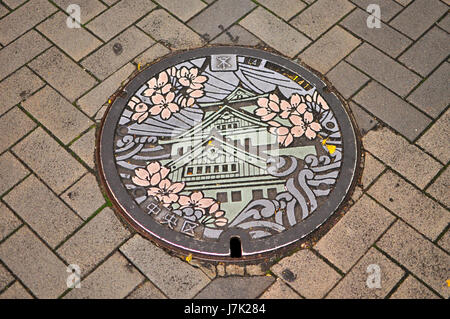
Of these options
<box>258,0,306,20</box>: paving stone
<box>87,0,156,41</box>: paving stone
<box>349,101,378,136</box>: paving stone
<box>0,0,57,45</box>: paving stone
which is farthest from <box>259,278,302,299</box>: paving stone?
<box>0,0,57,45</box>: paving stone

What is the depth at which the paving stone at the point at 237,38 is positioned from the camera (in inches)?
124

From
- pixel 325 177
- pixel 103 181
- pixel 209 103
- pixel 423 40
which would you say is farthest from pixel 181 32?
pixel 423 40

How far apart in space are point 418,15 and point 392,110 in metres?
0.93

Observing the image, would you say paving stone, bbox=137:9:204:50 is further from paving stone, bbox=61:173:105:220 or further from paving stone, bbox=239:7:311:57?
paving stone, bbox=61:173:105:220

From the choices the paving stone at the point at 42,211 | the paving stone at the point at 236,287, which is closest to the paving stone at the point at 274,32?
the paving stone at the point at 236,287

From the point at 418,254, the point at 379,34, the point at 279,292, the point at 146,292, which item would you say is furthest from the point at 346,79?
the point at 146,292

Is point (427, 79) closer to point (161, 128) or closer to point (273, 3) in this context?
point (273, 3)

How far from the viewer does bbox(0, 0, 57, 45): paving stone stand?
10.7ft

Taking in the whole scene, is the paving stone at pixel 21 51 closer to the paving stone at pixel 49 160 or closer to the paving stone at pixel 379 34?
the paving stone at pixel 49 160

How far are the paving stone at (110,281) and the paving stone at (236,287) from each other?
0.37m

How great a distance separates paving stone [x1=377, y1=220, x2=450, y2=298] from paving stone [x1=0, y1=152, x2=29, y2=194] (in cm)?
213

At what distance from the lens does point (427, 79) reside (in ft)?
9.78

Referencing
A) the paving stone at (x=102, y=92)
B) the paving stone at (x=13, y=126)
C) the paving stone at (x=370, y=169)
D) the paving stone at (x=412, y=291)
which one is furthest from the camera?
the paving stone at (x=102, y=92)

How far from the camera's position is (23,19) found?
3.32 metres
